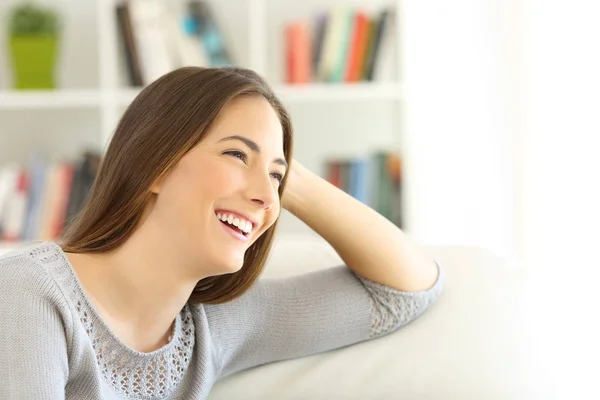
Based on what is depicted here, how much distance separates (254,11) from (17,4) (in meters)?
0.95

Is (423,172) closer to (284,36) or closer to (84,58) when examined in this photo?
(284,36)

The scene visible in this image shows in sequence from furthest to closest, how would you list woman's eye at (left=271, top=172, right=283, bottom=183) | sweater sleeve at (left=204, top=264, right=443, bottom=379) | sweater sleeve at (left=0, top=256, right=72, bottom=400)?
sweater sleeve at (left=204, top=264, right=443, bottom=379)
woman's eye at (left=271, top=172, right=283, bottom=183)
sweater sleeve at (left=0, top=256, right=72, bottom=400)

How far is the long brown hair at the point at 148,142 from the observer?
4.09 ft

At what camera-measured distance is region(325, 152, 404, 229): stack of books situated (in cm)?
345

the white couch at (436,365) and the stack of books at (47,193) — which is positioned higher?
the white couch at (436,365)

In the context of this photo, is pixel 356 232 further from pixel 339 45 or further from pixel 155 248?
pixel 339 45

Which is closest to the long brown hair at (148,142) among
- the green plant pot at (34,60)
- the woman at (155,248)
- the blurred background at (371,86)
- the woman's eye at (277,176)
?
the woman at (155,248)

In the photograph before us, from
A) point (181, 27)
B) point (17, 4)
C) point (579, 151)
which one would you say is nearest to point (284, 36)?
point (181, 27)

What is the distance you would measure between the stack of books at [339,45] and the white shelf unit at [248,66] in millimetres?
49

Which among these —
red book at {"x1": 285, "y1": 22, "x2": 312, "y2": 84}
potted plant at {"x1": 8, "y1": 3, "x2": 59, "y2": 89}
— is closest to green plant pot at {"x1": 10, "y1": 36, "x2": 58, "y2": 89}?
potted plant at {"x1": 8, "y1": 3, "x2": 59, "y2": 89}

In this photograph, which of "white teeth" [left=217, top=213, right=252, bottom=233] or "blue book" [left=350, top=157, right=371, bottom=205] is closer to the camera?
"white teeth" [left=217, top=213, right=252, bottom=233]

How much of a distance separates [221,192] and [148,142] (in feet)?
0.39

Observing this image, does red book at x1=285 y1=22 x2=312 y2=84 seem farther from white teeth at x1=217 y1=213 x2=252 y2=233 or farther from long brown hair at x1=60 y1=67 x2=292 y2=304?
white teeth at x1=217 y1=213 x2=252 y2=233

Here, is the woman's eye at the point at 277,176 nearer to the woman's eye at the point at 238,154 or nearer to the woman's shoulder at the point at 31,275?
the woman's eye at the point at 238,154
